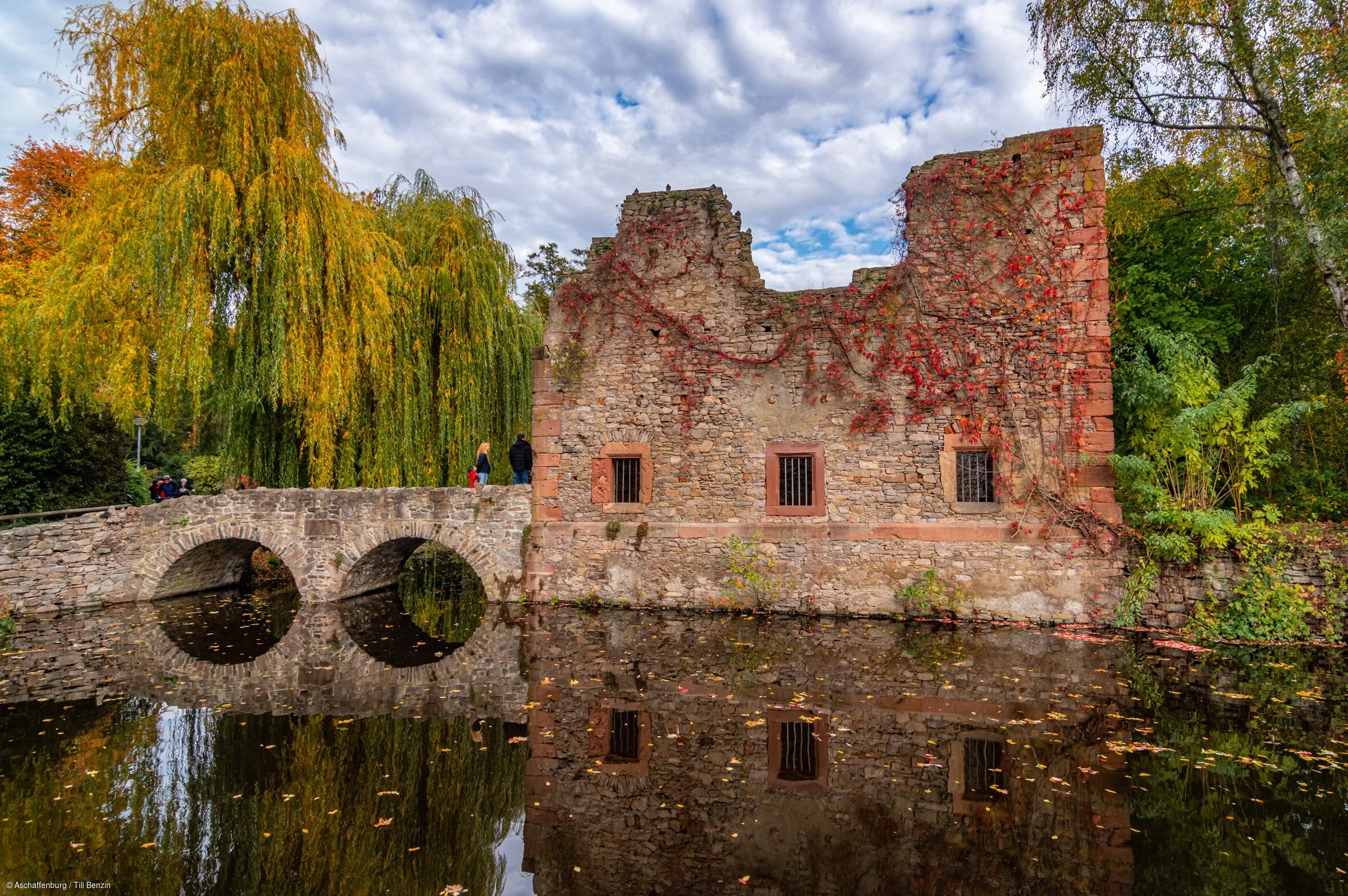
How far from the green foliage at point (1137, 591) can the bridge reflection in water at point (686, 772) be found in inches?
39.0

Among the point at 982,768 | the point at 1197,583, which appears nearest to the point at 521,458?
the point at 982,768

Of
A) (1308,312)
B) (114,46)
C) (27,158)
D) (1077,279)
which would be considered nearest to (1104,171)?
(1077,279)

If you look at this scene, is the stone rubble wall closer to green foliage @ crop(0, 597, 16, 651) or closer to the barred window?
the barred window

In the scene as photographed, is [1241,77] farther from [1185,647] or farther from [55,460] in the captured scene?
[55,460]

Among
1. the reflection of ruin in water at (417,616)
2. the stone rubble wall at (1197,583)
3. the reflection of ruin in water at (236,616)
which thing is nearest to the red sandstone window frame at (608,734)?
the reflection of ruin in water at (417,616)

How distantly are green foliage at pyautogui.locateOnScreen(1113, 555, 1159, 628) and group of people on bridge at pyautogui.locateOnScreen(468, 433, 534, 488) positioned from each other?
29.8 ft

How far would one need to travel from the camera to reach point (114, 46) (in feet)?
38.6

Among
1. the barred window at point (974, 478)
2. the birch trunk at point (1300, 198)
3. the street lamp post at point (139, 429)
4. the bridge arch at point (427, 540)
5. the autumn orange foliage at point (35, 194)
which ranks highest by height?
the autumn orange foliage at point (35, 194)

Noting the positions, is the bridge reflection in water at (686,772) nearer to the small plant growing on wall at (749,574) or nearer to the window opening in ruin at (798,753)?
the window opening in ruin at (798,753)

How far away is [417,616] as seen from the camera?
37.1ft

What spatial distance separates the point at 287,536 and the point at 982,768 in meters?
11.2

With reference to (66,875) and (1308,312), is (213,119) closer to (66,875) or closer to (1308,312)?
(66,875)

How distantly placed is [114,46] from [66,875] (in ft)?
44.8

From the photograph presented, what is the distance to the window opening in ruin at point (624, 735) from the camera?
17.4ft
